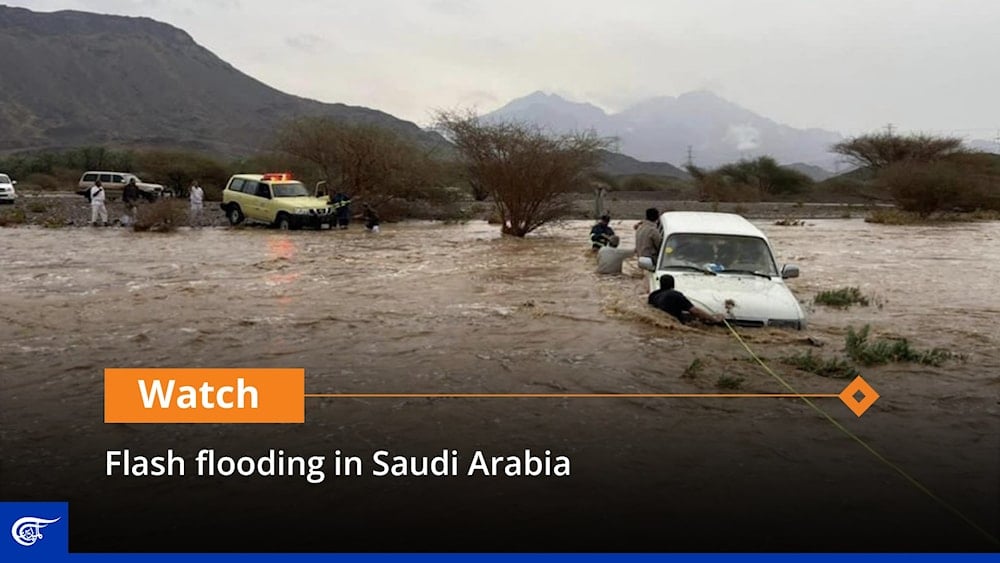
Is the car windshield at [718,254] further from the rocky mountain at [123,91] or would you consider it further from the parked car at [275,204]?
the rocky mountain at [123,91]

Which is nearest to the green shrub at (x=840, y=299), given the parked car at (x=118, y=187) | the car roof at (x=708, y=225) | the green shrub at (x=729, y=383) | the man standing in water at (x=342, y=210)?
the car roof at (x=708, y=225)

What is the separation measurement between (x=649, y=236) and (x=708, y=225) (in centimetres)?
222

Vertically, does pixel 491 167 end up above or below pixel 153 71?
below

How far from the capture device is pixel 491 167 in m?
26.4

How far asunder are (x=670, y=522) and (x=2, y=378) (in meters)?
6.09

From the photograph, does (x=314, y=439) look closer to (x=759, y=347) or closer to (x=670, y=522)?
(x=670, y=522)

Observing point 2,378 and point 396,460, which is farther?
point 2,378

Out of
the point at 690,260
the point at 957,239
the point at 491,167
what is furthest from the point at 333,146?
the point at 690,260

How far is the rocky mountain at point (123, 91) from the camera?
126062 millimetres

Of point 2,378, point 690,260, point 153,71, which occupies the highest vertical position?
point 153,71

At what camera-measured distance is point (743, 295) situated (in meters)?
9.02

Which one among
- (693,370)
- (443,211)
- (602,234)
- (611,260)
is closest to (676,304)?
(693,370)

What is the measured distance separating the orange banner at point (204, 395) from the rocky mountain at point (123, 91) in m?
107

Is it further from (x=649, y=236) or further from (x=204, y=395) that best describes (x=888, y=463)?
(x=649, y=236)
